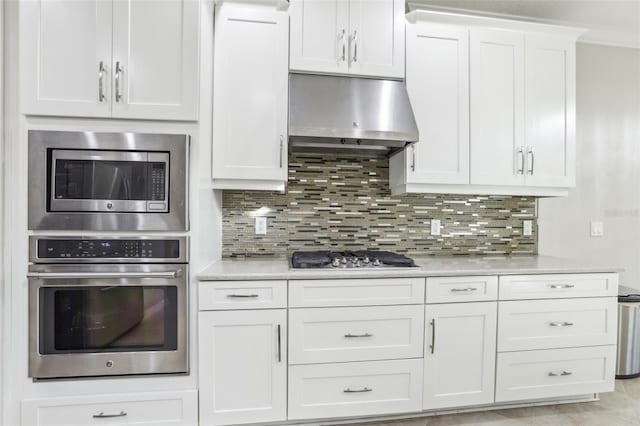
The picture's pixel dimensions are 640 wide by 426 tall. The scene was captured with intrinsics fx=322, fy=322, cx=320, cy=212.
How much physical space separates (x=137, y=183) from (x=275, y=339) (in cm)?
104

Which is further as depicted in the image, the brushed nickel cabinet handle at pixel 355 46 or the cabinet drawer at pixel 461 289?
the brushed nickel cabinet handle at pixel 355 46

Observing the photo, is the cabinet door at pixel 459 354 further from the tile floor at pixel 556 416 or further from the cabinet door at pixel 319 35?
the cabinet door at pixel 319 35

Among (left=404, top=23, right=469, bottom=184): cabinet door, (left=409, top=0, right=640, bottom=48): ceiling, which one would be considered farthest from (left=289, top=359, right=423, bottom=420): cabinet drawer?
(left=409, top=0, right=640, bottom=48): ceiling

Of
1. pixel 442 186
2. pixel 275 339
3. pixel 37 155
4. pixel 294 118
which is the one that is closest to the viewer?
pixel 37 155

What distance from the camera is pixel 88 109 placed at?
154 centimetres

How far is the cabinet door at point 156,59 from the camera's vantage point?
156 cm

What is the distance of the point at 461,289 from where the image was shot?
181cm

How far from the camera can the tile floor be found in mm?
1841

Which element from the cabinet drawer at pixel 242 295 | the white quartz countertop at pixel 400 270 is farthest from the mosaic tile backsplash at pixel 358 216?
the cabinet drawer at pixel 242 295

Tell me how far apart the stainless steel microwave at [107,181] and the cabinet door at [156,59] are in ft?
0.50

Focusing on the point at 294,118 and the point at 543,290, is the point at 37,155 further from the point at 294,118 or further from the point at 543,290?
the point at 543,290

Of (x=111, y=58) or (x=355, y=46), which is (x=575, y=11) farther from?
(x=111, y=58)

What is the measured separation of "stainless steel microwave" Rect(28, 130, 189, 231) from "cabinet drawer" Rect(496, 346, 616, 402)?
6.52 feet

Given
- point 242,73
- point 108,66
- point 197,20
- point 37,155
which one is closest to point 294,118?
point 242,73
